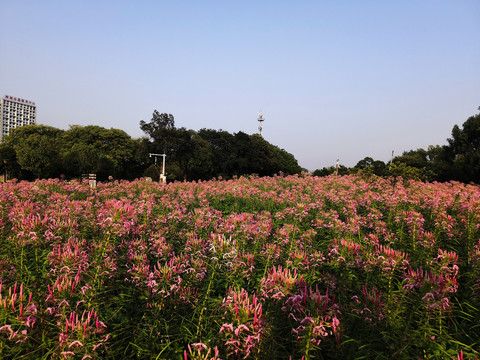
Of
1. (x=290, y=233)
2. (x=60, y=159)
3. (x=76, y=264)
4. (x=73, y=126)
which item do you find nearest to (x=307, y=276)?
(x=290, y=233)

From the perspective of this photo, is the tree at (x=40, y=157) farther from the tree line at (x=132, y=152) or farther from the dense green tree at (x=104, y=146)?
the dense green tree at (x=104, y=146)

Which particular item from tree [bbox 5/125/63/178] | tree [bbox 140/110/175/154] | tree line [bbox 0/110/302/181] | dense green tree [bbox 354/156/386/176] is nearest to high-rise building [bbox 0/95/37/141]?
tree line [bbox 0/110/302/181]

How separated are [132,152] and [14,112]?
19977 cm

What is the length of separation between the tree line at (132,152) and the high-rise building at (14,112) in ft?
562

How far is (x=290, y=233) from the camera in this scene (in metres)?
4.19

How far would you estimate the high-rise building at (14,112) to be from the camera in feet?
561

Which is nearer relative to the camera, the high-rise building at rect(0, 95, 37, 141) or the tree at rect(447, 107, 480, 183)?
the tree at rect(447, 107, 480, 183)

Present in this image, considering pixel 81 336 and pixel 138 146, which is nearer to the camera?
pixel 81 336

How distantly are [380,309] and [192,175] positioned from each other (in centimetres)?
4200

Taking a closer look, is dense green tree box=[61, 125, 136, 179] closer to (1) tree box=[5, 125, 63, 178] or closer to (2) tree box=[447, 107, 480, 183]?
(1) tree box=[5, 125, 63, 178]

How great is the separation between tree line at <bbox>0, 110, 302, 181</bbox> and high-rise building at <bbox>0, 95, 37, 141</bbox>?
562 feet

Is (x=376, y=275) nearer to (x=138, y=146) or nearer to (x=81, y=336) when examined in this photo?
(x=81, y=336)

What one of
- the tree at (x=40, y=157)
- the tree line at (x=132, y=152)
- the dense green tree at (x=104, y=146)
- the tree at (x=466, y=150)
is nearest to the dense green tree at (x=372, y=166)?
the tree at (x=466, y=150)

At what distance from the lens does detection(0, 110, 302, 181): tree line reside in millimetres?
34219
